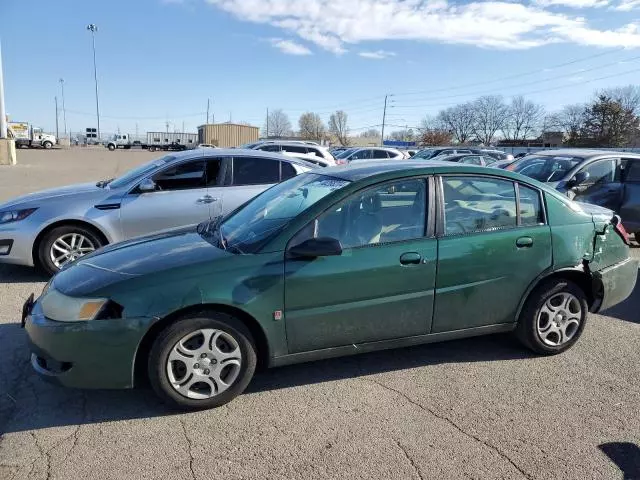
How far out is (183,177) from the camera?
20.7 ft

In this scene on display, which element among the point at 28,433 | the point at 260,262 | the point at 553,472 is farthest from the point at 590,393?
the point at 28,433

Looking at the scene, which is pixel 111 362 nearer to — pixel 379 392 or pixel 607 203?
pixel 379 392

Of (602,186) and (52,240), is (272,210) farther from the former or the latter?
(602,186)

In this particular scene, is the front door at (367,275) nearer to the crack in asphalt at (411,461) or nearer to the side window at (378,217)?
the side window at (378,217)

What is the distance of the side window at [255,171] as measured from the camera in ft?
21.5

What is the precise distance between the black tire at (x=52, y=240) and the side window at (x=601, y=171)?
7.35m

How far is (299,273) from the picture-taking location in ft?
10.7

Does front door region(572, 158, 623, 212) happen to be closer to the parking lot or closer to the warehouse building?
the parking lot

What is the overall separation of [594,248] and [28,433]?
4279mm

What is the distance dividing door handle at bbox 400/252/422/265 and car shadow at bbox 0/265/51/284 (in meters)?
4.53

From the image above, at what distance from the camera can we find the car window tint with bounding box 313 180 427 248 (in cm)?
344

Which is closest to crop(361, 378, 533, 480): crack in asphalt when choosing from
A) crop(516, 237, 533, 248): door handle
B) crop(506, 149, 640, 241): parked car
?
crop(516, 237, 533, 248): door handle

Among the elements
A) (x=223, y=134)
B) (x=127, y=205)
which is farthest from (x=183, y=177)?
(x=223, y=134)

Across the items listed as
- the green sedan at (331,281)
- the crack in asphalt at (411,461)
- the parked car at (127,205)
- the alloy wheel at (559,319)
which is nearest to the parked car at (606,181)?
the green sedan at (331,281)
